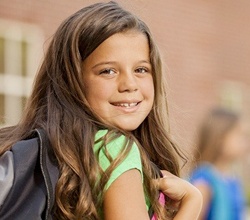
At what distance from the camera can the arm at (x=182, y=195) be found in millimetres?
3074

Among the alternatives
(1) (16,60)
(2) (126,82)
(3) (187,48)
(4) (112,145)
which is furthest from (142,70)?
(3) (187,48)

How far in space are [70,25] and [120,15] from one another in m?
0.19

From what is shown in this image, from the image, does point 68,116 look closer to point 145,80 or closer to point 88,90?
point 88,90

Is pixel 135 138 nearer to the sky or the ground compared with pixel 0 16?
nearer to the sky

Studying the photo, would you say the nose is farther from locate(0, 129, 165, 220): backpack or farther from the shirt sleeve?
locate(0, 129, 165, 220): backpack

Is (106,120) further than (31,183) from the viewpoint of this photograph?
Yes

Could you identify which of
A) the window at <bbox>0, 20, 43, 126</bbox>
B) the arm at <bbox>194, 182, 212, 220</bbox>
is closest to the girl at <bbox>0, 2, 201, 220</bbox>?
the arm at <bbox>194, 182, 212, 220</bbox>

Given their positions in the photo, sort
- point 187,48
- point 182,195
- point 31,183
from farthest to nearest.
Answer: point 187,48 < point 182,195 < point 31,183

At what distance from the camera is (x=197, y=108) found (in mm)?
11672

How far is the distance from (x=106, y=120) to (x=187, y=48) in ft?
27.9

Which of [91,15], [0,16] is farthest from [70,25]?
[0,16]

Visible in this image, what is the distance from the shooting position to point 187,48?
11.4m

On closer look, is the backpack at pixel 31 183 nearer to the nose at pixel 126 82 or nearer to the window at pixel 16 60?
the nose at pixel 126 82

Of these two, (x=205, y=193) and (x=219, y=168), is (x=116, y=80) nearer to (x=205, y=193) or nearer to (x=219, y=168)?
(x=205, y=193)
